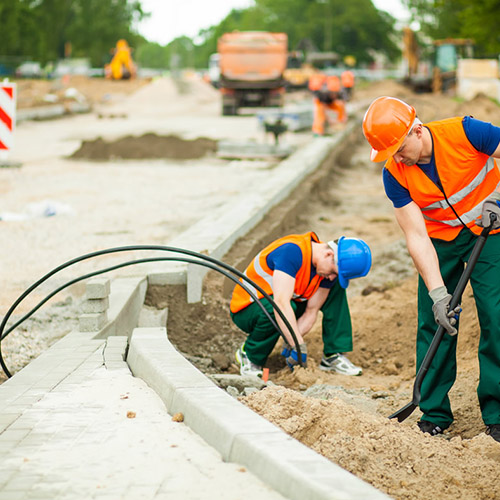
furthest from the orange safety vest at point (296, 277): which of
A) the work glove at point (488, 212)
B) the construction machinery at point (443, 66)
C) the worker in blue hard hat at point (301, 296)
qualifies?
the construction machinery at point (443, 66)

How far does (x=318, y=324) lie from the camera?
6.88 m

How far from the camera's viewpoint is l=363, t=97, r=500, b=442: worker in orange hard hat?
3992 mm

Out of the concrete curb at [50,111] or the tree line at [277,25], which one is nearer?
the concrete curb at [50,111]

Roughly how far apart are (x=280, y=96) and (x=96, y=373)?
25.9 meters

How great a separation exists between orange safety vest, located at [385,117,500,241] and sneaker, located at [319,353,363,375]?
1.73 meters

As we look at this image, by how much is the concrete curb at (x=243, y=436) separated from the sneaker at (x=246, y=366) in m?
1.27

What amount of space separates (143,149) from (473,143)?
13.5 metres

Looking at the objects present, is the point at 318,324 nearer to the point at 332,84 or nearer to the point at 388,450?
the point at 388,450

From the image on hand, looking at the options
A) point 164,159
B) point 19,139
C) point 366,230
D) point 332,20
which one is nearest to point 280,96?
point 19,139

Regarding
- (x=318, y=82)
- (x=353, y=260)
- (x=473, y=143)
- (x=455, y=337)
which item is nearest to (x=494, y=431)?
(x=455, y=337)

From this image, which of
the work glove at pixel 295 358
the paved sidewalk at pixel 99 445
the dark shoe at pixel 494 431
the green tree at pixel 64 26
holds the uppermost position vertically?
the green tree at pixel 64 26

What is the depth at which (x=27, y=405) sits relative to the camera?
377 centimetres

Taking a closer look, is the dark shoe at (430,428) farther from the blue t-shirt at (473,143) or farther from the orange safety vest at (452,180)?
the blue t-shirt at (473,143)

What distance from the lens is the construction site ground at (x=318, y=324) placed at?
3.46 meters
